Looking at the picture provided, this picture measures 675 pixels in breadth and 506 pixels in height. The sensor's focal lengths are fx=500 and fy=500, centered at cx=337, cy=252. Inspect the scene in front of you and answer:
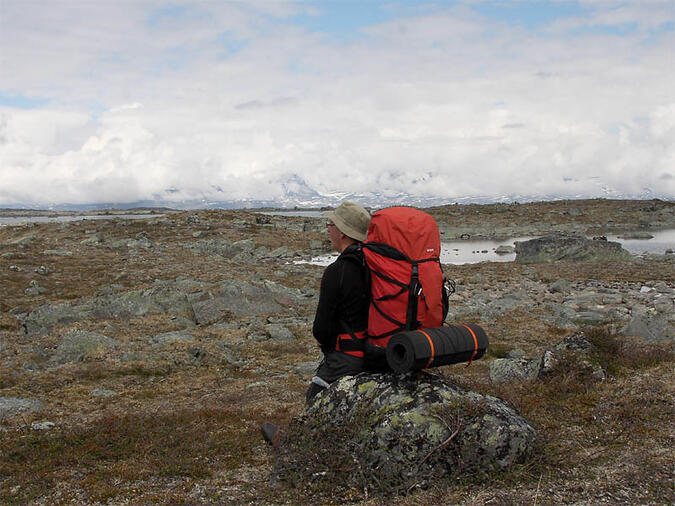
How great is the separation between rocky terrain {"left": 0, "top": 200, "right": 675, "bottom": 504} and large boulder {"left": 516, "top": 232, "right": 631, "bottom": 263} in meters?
3.63

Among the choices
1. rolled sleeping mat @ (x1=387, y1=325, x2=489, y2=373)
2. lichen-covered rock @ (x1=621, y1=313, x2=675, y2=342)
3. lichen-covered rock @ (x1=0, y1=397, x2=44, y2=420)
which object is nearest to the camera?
rolled sleeping mat @ (x1=387, y1=325, x2=489, y2=373)

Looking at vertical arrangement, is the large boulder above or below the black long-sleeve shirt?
below

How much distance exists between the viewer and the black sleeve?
6.55m

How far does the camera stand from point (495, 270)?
125ft

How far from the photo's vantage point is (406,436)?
20.5 feet

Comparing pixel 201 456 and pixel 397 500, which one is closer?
pixel 397 500

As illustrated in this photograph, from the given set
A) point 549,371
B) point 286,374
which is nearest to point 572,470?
point 549,371

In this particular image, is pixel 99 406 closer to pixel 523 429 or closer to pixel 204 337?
pixel 204 337

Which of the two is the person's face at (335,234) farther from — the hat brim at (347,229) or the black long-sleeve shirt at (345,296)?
the black long-sleeve shirt at (345,296)

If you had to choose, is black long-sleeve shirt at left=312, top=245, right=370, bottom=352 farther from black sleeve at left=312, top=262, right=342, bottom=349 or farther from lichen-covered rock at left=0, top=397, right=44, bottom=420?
lichen-covered rock at left=0, top=397, right=44, bottom=420

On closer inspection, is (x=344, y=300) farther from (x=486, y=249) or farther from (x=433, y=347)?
(x=486, y=249)

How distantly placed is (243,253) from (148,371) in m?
36.1

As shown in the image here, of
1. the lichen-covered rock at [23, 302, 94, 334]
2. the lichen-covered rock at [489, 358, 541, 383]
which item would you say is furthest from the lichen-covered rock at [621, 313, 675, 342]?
the lichen-covered rock at [23, 302, 94, 334]

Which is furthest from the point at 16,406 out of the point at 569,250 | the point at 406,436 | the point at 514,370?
the point at 569,250
